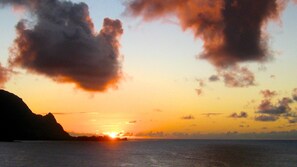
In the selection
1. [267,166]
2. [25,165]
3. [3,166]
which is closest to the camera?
[3,166]

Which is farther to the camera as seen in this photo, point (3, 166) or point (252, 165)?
point (252, 165)

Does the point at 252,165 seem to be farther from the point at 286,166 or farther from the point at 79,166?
the point at 79,166

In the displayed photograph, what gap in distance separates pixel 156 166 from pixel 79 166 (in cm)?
2358

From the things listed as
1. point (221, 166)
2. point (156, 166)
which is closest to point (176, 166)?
point (156, 166)

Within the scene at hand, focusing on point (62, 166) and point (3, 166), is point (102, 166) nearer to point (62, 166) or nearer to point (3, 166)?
point (62, 166)

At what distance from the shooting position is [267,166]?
373ft

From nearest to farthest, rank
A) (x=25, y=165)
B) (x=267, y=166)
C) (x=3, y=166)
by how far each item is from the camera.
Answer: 1. (x=3, y=166)
2. (x=25, y=165)
3. (x=267, y=166)

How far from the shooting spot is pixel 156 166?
363 ft

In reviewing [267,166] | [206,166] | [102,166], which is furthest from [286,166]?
[102,166]

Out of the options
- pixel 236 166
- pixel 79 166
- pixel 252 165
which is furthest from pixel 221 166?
pixel 79 166

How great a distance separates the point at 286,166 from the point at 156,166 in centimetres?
4339

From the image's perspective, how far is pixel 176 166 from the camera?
365 ft

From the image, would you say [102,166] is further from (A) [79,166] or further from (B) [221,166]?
(B) [221,166]

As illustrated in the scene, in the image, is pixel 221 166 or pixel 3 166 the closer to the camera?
pixel 3 166
